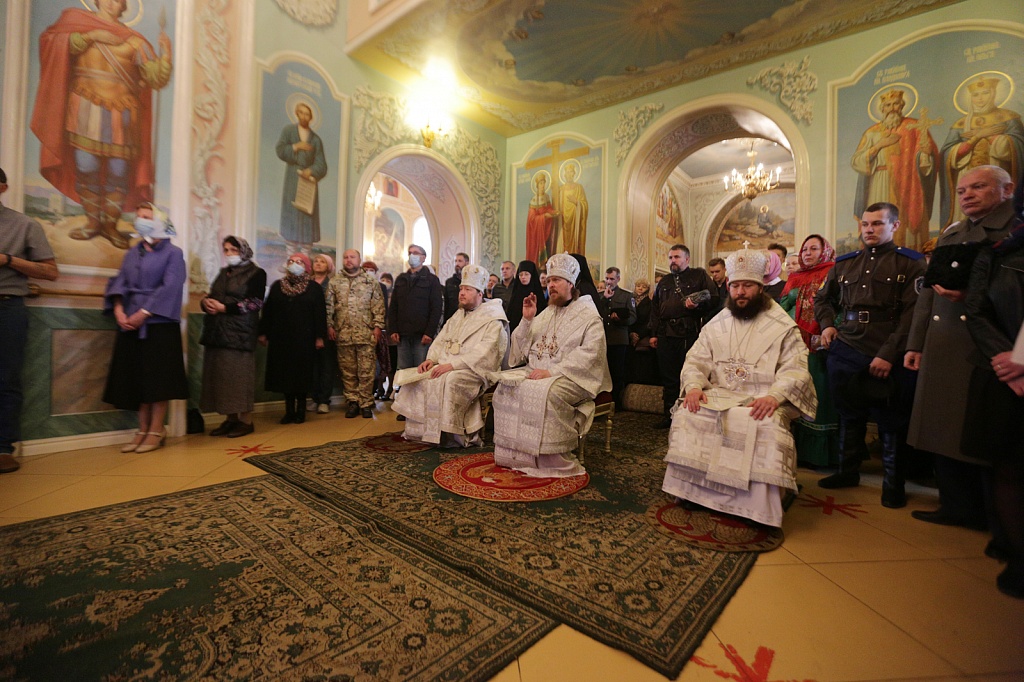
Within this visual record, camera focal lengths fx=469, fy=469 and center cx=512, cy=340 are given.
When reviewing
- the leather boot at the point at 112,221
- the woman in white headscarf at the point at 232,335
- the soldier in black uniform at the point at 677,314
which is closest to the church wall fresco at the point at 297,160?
the woman in white headscarf at the point at 232,335

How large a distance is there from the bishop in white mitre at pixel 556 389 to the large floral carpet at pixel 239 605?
4.46 ft

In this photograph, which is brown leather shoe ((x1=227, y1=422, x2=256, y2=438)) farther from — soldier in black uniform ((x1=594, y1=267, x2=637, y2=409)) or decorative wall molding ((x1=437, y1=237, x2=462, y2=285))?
decorative wall molding ((x1=437, y1=237, x2=462, y2=285))

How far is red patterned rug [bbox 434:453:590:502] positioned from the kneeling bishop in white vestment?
0.75m

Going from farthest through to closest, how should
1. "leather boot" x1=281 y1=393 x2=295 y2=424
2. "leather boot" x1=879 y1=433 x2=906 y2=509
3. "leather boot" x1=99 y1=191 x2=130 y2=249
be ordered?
"leather boot" x1=281 y1=393 x2=295 y2=424
"leather boot" x1=99 y1=191 x2=130 y2=249
"leather boot" x1=879 y1=433 x2=906 y2=509

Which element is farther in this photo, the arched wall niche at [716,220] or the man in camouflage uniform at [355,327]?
the arched wall niche at [716,220]

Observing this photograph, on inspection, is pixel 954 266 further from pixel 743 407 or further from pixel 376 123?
pixel 376 123

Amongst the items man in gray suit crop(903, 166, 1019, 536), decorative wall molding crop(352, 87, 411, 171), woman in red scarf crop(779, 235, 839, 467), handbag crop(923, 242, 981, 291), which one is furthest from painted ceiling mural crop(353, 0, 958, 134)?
handbag crop(923, 242, 981, 291)

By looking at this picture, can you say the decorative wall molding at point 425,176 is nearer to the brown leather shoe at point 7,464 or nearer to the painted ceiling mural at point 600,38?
the painted ceiling mural at point 600,38

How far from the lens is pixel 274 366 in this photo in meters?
5.48

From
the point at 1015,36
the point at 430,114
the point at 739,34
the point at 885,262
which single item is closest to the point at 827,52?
the point at 739,34

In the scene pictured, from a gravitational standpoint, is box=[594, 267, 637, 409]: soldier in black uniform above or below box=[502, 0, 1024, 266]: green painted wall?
below

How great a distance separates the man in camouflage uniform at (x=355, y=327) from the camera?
235 inches

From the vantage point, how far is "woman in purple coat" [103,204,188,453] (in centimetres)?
429

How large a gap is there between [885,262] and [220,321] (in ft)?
19.4
